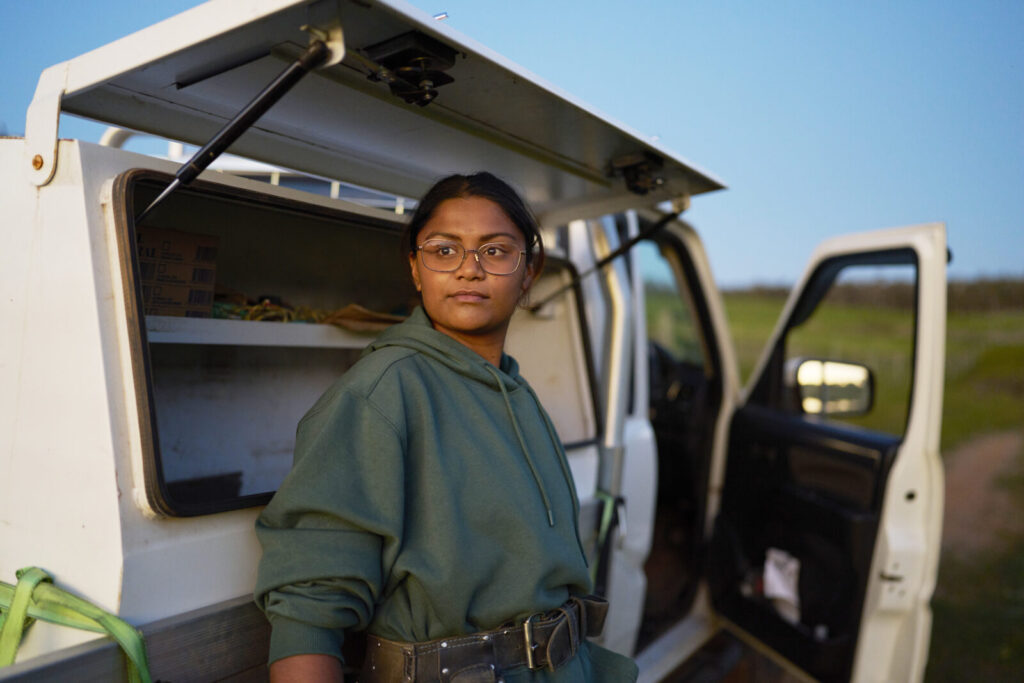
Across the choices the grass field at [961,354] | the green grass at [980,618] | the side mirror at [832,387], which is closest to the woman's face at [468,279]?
the side mirror at [832,387]

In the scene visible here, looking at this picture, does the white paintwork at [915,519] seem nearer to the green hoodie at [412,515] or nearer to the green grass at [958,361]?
the green hoodie at [412,515]

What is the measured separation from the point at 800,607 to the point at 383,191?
2.33 m

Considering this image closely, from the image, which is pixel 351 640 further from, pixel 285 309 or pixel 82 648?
pixel 285 309

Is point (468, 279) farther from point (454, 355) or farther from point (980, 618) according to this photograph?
point (980, 618)

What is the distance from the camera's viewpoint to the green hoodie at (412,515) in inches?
44.2

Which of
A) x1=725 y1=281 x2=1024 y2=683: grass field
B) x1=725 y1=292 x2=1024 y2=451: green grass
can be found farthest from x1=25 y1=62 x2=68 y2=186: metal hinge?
x1=725 y1=292 x2=1024 y2=451: green grass

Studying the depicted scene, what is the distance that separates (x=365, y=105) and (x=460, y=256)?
429 mm

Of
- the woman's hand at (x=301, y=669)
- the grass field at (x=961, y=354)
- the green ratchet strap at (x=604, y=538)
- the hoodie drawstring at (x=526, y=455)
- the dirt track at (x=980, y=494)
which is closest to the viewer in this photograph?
the woman's hand at (x=301, y=669)

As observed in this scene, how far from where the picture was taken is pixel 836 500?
2881 millimetres

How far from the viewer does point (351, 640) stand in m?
1.41

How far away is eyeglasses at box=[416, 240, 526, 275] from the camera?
144 cm

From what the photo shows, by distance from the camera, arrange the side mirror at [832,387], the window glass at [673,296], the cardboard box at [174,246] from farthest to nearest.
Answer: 1. the window glass at [673,296]
2. the side mirror at [832,387]
3. the cardboard box at [174,246]

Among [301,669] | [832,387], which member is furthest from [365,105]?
[832,387]

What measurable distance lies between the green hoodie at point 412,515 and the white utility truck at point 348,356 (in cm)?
29
